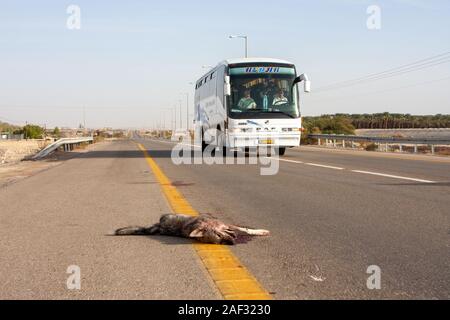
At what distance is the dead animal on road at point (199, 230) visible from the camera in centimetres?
563

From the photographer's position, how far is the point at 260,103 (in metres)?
20.8

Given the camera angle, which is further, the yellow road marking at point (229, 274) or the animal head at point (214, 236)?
the animal head at point (214, 236)

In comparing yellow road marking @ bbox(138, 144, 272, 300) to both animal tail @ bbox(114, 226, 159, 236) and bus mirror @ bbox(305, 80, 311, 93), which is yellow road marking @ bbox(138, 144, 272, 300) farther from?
bus mirror @ bbox(305, 80, 311, 93)

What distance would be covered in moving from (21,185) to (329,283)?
9607 millimetres

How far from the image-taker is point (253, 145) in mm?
20625

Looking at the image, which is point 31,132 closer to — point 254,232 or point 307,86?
point 307,86

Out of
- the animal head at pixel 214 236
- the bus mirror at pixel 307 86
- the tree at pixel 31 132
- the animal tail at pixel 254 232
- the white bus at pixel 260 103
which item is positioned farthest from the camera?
the tree at pixel 31 132

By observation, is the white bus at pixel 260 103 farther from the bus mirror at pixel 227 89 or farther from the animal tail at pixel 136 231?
the animal tail at pixel 136 231

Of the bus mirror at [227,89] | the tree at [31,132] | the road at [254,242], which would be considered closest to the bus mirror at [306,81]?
the bus mirror at [227,89]

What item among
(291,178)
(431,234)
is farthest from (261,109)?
(431,234)

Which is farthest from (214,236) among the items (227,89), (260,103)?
(260,103)

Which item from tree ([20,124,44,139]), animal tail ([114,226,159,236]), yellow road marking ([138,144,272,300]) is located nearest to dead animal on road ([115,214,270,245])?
animal tail ([114,226,159,236])

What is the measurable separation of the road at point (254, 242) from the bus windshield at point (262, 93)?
31.9ft

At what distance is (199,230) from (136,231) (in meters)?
0.85
